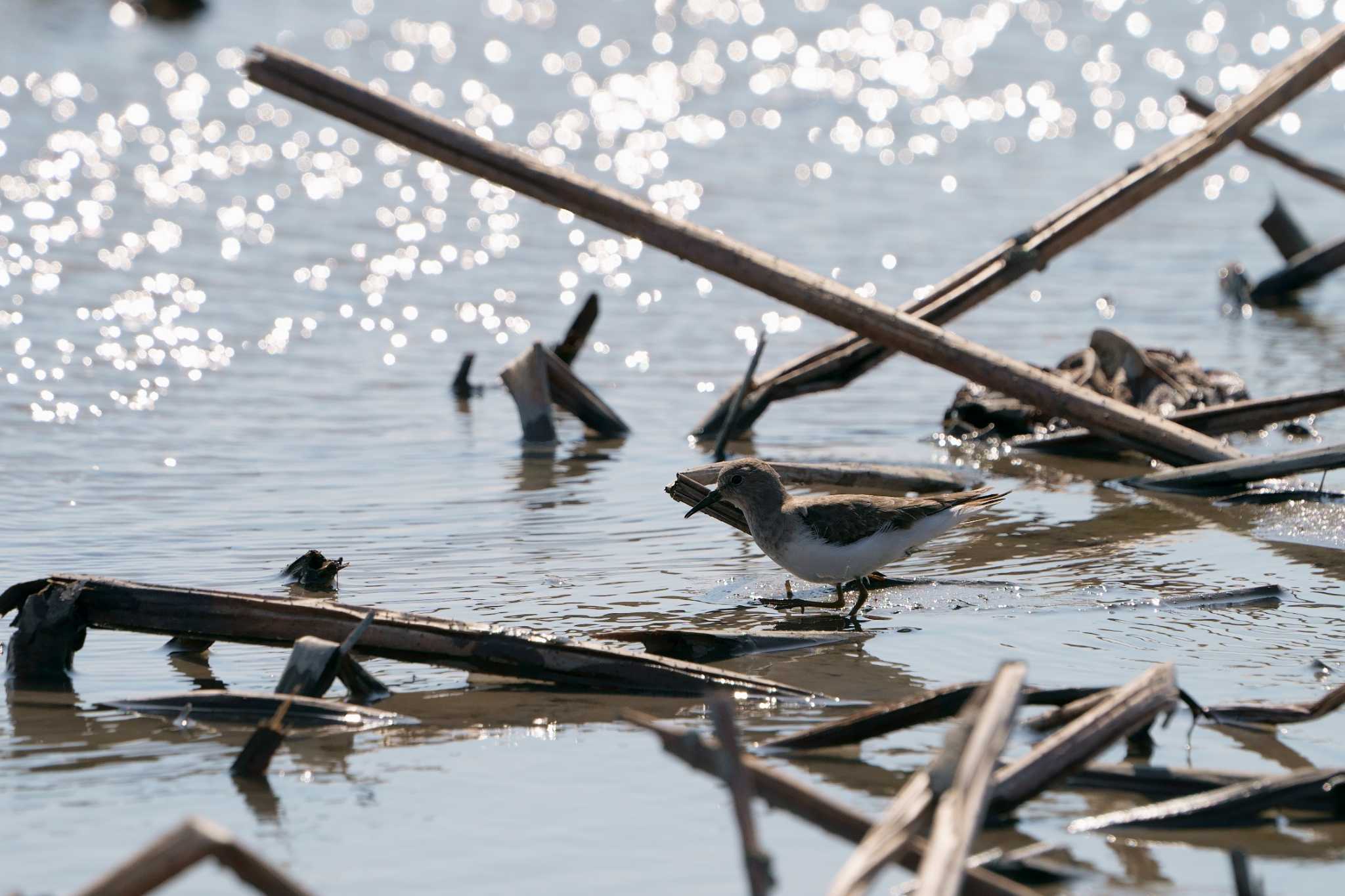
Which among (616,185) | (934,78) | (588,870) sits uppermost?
(934,78)

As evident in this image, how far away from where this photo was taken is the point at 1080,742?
12.0 feet

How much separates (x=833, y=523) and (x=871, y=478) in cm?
154

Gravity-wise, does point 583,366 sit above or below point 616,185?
below

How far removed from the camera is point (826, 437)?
9422mm

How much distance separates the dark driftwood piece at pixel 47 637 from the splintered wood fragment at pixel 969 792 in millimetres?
2898

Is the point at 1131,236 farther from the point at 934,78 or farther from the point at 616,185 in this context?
the point at 934,78

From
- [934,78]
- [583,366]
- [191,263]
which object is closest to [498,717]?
[583,366]

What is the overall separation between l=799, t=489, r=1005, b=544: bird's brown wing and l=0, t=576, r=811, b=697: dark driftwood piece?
4.16 feet

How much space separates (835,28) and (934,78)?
3.81 metres

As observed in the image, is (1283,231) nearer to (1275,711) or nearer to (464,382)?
(464,382)

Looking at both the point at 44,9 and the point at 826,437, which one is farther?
the point at 44,9

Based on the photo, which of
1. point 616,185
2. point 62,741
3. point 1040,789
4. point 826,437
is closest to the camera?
point 1040,789

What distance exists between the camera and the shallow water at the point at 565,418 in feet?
14.0

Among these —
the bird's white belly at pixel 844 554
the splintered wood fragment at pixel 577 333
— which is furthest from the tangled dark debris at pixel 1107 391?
the bird's white belly at pixel 844 554
